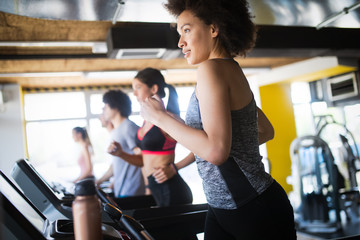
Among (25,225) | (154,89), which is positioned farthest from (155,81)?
(25,225)

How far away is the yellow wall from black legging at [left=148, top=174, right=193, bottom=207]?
6.12 meters

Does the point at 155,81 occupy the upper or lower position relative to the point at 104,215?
upper

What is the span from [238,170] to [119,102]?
2.33m

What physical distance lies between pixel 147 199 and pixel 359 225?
13.1 ft

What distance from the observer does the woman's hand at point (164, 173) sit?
2215 mm

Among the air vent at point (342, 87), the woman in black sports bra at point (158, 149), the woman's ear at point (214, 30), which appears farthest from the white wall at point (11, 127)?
the woman's ear at point (214, 30)

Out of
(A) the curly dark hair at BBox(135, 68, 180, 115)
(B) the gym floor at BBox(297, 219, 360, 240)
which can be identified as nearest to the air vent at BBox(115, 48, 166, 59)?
(A) the curly dark hair at BBox(135, 68, 180, 115)

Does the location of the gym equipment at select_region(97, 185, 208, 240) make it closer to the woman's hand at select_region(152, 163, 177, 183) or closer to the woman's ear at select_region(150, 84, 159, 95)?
the woman's hand at select_region(152, 163, 177, 183)

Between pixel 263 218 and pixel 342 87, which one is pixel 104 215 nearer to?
pixel 263 218

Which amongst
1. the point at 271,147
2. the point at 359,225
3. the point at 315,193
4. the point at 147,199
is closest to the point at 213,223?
the point at 147,199

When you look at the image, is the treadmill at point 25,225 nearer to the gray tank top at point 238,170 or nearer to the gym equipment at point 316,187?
the gray tank top at point 238,170

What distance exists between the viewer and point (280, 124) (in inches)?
333

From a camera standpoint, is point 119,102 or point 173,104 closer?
point 173,104

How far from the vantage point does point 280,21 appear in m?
3.60
